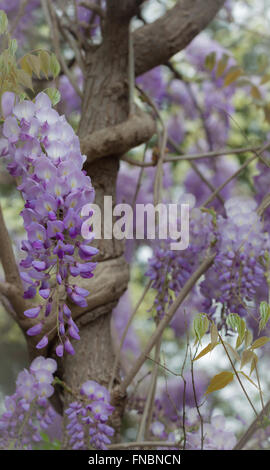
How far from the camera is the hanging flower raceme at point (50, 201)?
57 cm

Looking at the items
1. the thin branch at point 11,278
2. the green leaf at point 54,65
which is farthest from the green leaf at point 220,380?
the green leaf at point 54,65

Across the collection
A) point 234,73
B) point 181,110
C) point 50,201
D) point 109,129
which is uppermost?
point 50,201

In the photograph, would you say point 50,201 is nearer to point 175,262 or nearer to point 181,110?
point 175,262

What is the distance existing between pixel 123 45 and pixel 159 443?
64 cm

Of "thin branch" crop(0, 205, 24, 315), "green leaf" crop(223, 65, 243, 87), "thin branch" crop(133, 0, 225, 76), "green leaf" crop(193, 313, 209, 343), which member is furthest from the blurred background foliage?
"green leaf" crop(193, 313, 209, 343)

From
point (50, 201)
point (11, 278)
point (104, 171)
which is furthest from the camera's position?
point (104, 171)

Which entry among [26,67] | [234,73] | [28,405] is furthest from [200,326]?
[234,73]

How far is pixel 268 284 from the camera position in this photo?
0.84m

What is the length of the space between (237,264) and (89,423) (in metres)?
0.30

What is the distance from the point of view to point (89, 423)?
763 mm

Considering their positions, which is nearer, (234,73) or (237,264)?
(237,264)

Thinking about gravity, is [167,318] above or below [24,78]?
below
